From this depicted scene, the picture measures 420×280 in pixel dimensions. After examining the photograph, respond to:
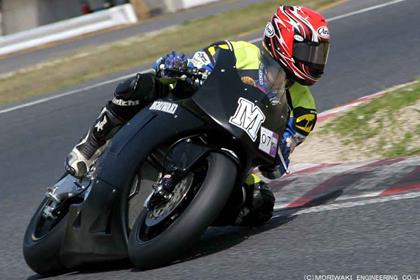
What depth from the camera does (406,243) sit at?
4449mm

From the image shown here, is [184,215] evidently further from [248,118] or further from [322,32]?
[322,32]

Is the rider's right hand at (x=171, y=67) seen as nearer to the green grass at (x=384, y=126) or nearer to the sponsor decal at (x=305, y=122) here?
the sponsor decal at (x=305, y=122)

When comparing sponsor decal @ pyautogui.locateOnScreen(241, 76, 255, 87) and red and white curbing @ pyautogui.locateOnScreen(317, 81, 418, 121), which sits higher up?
sponsor decal @ pyautogui.locateOnScreen(241, 76, 255, 87)

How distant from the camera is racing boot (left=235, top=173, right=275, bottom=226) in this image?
5.36m

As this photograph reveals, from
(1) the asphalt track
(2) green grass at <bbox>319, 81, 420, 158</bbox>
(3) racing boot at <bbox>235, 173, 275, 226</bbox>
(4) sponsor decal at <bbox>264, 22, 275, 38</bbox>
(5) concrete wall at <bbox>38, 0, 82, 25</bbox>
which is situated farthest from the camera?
(5) concrete wall at <bbox>38, 0, 82, 25</bbox>

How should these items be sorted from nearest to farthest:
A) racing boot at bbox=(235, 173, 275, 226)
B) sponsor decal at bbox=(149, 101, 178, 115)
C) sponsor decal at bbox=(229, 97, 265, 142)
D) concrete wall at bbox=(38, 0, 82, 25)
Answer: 1. sponsor decal at bbox=(229, 97, 265, 142)
2. sponsor decal at bbox=(149, 101, 178, 115)
3. racing boot at bbox=(235, 173, 275, 226)
4. concrete wall at bbox=(38, 0, 82, 25)

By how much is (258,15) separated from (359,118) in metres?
8.64

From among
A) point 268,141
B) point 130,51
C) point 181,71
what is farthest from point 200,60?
point 130,51

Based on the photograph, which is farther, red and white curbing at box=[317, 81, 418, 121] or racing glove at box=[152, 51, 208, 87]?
red and white curbing at box=[317, 81, 418, 121]

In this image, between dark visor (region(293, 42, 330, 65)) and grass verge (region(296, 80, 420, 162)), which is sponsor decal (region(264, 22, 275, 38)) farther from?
grass verge (region(296, 80, 420, 162))

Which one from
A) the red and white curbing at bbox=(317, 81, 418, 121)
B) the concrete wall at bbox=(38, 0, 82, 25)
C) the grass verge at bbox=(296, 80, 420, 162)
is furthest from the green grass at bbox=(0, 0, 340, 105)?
the concrete wall at bbox=(38, 0, 82, 25)

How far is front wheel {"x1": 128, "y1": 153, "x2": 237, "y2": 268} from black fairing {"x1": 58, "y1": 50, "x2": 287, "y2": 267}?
169mm

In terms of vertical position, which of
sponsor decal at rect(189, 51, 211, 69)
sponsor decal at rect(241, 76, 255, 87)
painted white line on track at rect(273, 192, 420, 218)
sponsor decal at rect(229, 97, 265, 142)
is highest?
Result: sponsor decal at rect(189, 51, 211, 69)

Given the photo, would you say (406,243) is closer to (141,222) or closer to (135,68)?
(141,222)
